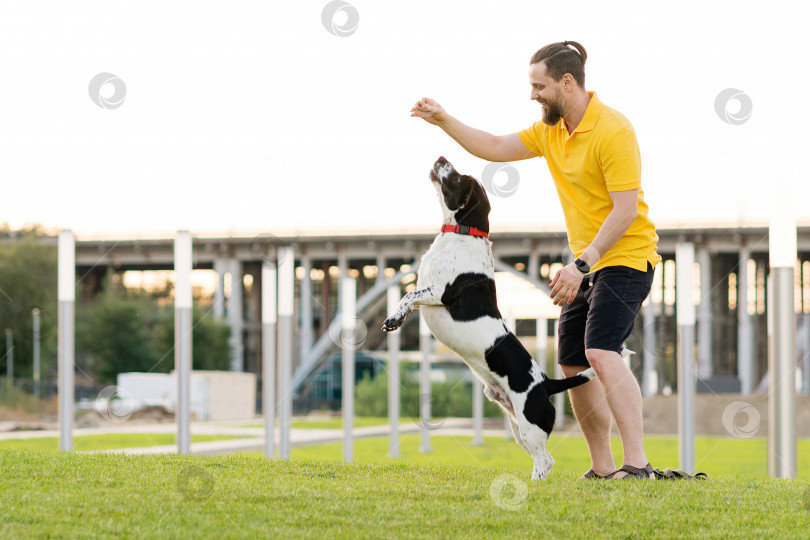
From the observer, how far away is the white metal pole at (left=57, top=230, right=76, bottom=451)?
11484 millimetres

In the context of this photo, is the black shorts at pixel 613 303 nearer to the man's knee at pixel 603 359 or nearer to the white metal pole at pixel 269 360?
the man's knee at pixel 603 359

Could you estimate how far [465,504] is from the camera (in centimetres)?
455

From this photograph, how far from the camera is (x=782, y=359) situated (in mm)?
8344

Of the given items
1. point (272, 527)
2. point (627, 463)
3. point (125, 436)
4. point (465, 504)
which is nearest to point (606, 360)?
point (627, 463)

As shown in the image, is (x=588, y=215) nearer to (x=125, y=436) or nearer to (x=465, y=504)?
(x=465, y=504)

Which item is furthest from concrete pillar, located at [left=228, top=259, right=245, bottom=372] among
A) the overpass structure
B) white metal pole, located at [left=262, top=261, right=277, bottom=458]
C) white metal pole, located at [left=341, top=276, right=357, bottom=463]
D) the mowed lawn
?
the mowed lawn

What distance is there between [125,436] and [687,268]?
15.8 metres

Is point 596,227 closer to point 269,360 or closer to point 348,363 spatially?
point 269,360

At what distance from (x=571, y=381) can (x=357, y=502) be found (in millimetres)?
1504

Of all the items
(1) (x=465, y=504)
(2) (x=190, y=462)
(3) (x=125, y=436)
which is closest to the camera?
(1) (x=465, y=504)

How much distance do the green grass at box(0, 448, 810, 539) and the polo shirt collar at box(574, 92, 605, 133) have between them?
197 cm

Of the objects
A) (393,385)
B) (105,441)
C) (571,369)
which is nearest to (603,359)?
(571,369)

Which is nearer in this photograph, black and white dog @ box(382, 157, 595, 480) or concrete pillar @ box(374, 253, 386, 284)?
black and white dog @ box(382, 157, 595, 480)

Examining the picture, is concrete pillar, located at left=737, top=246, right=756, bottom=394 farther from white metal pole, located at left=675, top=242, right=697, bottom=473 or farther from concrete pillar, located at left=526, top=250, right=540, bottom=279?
white metal pole, located at left=675, top=242, right=697, bottom=473
